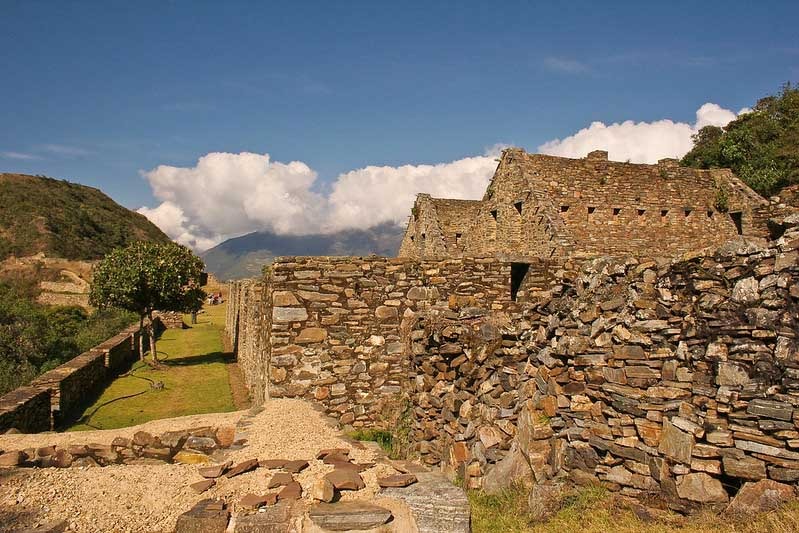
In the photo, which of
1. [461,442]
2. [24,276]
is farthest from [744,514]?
[24,276]

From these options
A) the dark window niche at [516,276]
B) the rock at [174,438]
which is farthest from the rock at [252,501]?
the dark window niche at [516,276]

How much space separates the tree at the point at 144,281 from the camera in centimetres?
2431

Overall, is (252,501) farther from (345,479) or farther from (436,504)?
(436,504)

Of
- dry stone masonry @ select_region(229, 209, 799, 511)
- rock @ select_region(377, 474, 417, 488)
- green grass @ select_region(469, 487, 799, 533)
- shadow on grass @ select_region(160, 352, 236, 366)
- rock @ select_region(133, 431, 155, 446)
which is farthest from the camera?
shadow on grass @ select_region(160, 352, 236, 366)

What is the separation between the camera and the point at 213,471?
5.52m

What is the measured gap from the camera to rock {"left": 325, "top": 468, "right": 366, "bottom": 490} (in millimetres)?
5125

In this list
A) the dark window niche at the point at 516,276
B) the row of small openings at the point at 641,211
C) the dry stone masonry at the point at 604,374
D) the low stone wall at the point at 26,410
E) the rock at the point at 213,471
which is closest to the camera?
the dry stone masonry at the point at 604,374

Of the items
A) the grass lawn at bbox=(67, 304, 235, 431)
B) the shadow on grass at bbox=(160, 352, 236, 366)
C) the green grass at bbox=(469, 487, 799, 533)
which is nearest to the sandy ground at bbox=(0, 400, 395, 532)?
the green grass at bbox=(469, 487, 799, 533)

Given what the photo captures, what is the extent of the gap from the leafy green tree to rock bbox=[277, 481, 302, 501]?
72.4ft

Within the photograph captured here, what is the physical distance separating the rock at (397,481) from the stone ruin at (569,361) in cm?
93

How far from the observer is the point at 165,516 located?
15.4 ft

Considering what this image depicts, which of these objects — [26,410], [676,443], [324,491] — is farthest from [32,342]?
[676,443]

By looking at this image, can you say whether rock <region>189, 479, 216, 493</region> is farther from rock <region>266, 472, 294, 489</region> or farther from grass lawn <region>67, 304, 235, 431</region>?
grass lawn <region>67, 304, 235, 431</region>

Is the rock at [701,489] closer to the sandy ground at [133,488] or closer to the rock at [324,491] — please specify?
the sandy ground at [133,488]
